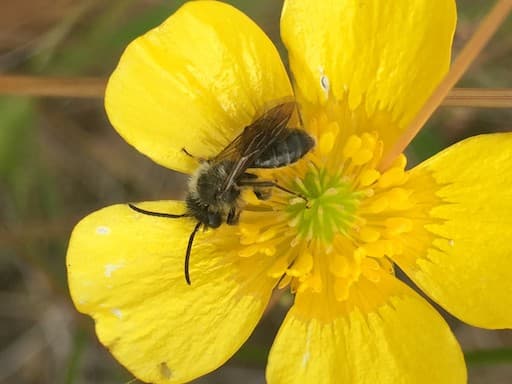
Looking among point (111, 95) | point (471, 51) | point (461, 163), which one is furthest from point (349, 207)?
point (111, 95)

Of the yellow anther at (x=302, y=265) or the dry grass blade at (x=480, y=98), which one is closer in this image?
the yellow anther at (x=302, y=265)

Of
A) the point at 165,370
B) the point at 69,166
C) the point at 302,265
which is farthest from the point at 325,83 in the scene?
the point at 69,166

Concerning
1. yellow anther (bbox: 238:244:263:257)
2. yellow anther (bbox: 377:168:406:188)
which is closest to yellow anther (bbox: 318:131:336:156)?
yellow anther (bbox: 377:168:406:188)

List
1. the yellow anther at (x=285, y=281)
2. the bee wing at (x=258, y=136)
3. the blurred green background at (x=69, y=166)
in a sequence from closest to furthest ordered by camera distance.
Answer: the bee wing at (x=258, y=136) → the yellow anther at (x=285, y=281) → the blurred green background at (x=69, y=166)

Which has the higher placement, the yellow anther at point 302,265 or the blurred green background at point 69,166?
the yellow anther at point 302,265

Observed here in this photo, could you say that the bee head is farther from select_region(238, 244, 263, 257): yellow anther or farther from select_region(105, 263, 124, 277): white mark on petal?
select_region(105, 263, 124, 277): white mark on petal

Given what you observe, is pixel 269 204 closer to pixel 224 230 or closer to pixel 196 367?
pixel 224 230

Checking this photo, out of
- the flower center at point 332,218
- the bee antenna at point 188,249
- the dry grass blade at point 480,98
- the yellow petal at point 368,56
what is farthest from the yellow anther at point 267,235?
the dry grass blade at point 480,98

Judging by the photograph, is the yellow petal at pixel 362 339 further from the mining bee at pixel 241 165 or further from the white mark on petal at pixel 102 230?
the white mark on petal at pixel 102 230
